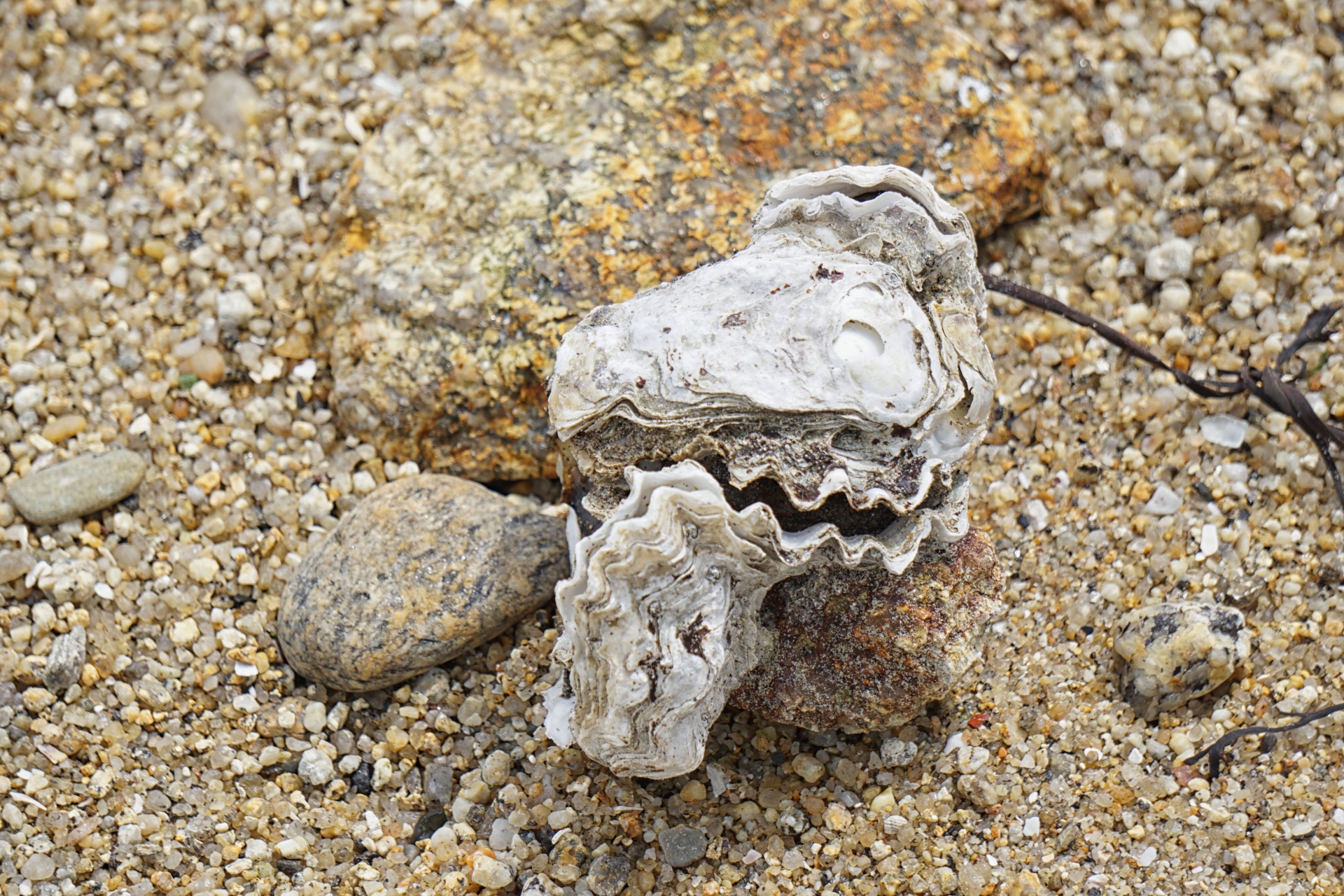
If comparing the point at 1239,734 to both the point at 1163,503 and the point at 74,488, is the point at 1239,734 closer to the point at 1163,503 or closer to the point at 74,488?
the point at 1163,503

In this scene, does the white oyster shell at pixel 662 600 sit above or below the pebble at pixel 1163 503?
above

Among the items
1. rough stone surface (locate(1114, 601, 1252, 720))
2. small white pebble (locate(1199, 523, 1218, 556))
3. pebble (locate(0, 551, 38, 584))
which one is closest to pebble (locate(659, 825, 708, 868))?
rough stone surface (locate(1114, 601, 1252, 720))

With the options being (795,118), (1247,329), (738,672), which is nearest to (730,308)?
(738,672)

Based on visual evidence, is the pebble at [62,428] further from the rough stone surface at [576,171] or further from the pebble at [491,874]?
the pebble at [491,874]

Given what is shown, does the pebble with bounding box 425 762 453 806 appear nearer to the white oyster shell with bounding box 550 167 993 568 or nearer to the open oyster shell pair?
the open oyster shell pair

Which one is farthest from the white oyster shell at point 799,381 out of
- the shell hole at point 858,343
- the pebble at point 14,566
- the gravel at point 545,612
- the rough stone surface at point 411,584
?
the pebble at point 14,566

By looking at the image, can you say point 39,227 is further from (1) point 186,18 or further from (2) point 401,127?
(2) point 401,127
